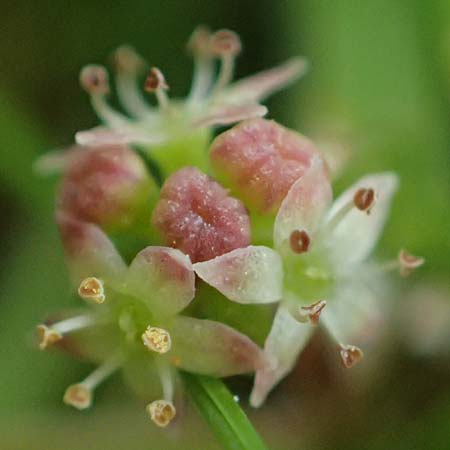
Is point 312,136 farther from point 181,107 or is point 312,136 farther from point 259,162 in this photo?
point 259,162

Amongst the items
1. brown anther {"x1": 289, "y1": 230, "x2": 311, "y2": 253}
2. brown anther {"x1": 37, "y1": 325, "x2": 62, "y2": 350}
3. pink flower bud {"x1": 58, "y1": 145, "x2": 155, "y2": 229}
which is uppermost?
brown anther {"x1": 289, "y1": 230, "x2": 311, "y2": 253}

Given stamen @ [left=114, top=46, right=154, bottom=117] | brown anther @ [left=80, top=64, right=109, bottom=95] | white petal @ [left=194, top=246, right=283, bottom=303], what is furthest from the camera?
stamen @ [left=114, top=46, right=154, bottom=117]

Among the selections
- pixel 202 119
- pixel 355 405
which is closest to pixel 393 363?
pixel 355 405

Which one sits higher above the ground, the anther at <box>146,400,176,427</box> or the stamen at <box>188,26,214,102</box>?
the stamen at <box>188,26,214,102</box>

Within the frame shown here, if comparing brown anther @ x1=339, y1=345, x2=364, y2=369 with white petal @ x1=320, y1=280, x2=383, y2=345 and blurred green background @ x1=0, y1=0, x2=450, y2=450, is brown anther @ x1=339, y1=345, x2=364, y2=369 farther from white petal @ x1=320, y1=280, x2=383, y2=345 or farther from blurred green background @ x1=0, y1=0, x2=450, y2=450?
blurred green background @ x1=0, y1=0, x2=450, y2=450

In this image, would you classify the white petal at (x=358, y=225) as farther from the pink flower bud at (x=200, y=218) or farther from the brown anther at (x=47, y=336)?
the brown anther at (x=47, y=336)

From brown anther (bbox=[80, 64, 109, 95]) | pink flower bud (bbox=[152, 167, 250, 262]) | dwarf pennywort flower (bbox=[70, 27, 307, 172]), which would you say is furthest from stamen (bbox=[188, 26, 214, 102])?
pink flower bud (bbox=[152, 167, 250, 262])

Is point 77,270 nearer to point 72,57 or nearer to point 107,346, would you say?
point 107,346
